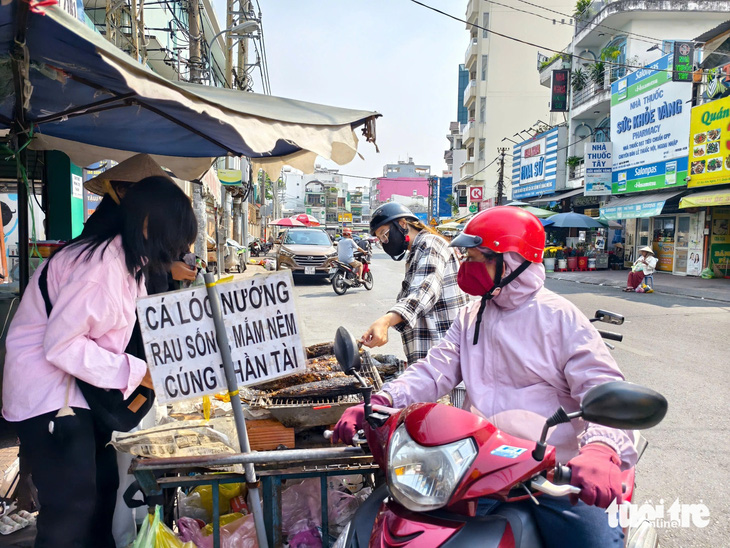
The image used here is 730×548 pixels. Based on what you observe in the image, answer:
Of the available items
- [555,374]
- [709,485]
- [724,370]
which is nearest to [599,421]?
[555,374]

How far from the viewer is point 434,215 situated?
2849 inches

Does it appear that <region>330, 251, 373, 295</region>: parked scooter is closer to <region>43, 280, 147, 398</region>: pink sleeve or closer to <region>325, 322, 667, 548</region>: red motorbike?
<region>43, 280, 147, 398</region>: pink sleeve

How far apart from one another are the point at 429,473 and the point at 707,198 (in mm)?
19565

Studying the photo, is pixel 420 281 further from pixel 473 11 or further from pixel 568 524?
pixel 473 11

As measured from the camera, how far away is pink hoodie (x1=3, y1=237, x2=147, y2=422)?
1.94 meters

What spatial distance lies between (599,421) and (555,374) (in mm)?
554

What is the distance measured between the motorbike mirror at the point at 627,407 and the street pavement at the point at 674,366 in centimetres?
141

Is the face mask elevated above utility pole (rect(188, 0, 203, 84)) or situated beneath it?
situated beneath

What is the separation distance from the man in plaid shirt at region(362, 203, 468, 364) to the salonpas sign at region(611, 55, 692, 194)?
19.0 m

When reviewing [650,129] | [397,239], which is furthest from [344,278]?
[650,129]

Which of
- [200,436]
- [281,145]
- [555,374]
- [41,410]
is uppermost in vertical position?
[281,145]

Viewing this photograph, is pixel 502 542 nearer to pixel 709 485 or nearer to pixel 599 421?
pixel 599 421

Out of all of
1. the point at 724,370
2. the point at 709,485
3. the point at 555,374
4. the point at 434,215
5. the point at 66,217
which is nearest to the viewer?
the point at 555,374

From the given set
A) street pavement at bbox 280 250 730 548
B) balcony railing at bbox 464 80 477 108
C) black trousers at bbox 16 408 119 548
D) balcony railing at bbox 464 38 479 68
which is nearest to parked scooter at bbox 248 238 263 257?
street pavement at bbox 280 250 730 548
